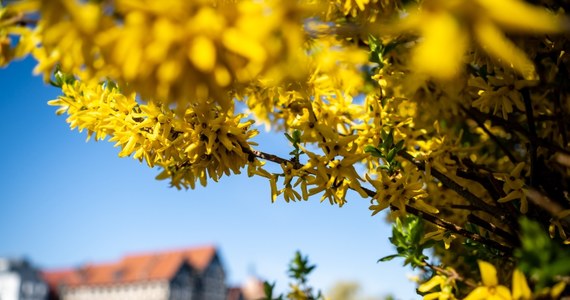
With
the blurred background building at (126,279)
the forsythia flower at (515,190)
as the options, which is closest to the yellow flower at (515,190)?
the forsythia flower at (515,190)

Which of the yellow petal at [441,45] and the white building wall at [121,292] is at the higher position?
the yellow petal at [441,45]

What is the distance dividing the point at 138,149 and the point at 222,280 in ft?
168

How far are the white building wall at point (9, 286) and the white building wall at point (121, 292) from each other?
513 cm

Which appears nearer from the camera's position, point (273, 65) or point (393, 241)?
point (273, 65)

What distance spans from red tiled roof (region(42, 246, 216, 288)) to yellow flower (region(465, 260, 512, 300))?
44.2m

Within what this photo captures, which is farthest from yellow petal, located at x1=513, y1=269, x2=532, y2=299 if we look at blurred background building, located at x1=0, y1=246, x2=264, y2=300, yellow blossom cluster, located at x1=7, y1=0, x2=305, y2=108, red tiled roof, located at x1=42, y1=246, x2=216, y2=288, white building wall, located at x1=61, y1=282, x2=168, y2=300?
white building wall, located at x1=61, y1=282, x2=168, y2=300

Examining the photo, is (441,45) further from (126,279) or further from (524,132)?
(126,279)

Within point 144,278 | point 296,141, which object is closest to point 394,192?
point 296,141

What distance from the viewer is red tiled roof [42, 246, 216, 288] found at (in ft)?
145

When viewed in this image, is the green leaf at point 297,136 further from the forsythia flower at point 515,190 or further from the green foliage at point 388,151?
the forsythia flower at point 515,190

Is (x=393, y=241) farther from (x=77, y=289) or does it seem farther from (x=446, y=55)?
(x=77, y=289)

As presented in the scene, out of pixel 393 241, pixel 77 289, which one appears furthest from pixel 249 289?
pixel 393 241

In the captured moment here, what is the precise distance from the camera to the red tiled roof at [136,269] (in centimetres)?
4419

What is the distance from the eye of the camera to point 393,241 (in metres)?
2.98
